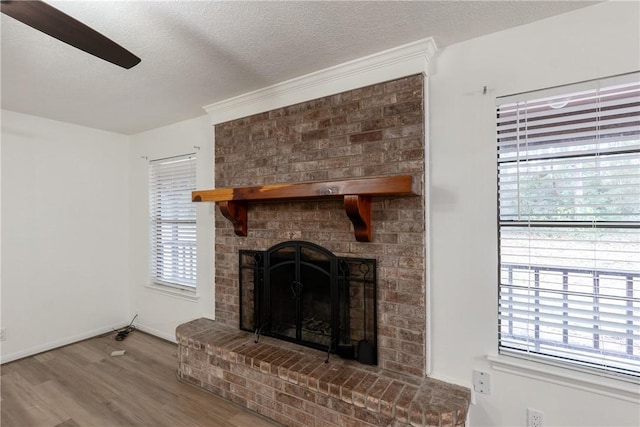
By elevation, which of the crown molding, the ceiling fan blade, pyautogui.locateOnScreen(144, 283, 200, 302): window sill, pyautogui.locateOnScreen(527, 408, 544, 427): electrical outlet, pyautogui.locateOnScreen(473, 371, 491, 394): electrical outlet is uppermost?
the crown molding

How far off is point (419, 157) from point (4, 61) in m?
2.78

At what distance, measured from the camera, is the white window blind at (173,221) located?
3.24m

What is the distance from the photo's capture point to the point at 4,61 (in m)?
1.94

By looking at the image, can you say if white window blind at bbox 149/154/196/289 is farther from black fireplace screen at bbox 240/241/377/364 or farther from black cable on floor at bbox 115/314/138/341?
black fireplace screen at bbox 240/241/377/364

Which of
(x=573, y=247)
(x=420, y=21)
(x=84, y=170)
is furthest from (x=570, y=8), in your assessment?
(x=84, y=170)

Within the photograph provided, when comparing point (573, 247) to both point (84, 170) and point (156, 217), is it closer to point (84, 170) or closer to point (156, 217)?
point (156, 217)

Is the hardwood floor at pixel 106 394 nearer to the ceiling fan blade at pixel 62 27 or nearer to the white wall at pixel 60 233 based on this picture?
the white wall at pixel 60 233

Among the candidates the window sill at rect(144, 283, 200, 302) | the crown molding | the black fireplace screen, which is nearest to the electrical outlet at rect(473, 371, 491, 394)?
the black fireplace screen

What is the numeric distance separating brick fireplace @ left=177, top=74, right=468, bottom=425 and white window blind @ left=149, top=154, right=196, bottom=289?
2.55ft

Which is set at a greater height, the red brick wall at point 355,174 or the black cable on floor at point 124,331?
the red brick wall at point 355,174

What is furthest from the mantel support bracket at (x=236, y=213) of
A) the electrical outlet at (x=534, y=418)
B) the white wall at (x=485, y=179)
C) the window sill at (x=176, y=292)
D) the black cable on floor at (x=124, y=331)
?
the electrical outlet at (x=534, y=418)

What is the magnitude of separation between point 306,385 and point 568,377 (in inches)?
56.9

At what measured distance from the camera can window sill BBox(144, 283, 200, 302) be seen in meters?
3.14

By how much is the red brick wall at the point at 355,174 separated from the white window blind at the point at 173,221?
80cm
